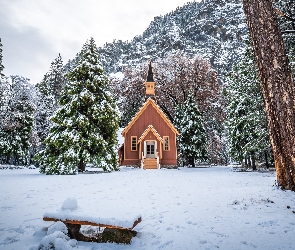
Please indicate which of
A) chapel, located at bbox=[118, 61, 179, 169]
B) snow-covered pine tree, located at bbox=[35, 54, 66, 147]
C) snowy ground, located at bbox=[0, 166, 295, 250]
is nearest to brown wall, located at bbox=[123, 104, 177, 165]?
chapel, located at bbox=[118, 61, 179, 169]

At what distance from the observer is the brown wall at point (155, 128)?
26773mm

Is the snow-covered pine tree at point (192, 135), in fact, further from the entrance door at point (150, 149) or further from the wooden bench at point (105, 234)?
the wooden bench at point (105, 234)

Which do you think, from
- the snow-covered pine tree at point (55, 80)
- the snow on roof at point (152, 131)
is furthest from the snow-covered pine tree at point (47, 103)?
the snow on roof at point (152, 131)

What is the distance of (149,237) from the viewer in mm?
4051

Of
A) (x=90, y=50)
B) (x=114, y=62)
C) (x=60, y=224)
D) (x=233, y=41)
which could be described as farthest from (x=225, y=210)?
(x=114, y=62)

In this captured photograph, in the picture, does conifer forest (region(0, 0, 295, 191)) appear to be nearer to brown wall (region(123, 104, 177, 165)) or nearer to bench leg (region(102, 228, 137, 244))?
brown wall (region(123, 104, 177, 165))

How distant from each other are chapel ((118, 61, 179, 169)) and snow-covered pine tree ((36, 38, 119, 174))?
25.6 ft

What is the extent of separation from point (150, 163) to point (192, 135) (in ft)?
25.5

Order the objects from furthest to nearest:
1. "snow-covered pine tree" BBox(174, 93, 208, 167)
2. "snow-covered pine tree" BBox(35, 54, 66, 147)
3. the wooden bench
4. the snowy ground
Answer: "snow-covered pine tree" BBox(35, 54, 66, 147) < "snow-covered pine tree" BBox(174, 93, 208, 167) < the wooden bench < the snowy ground

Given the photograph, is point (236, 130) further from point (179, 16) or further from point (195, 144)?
point (179, 16)

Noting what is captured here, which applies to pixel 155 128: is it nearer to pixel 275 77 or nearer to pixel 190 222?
pixel 275 77

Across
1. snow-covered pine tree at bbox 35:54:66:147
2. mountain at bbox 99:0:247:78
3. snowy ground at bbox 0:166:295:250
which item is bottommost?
snowy ground at bbox 0:166:295:250

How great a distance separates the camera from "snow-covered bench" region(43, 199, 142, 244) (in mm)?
3711

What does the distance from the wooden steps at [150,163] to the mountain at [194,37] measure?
7485 centimetres
